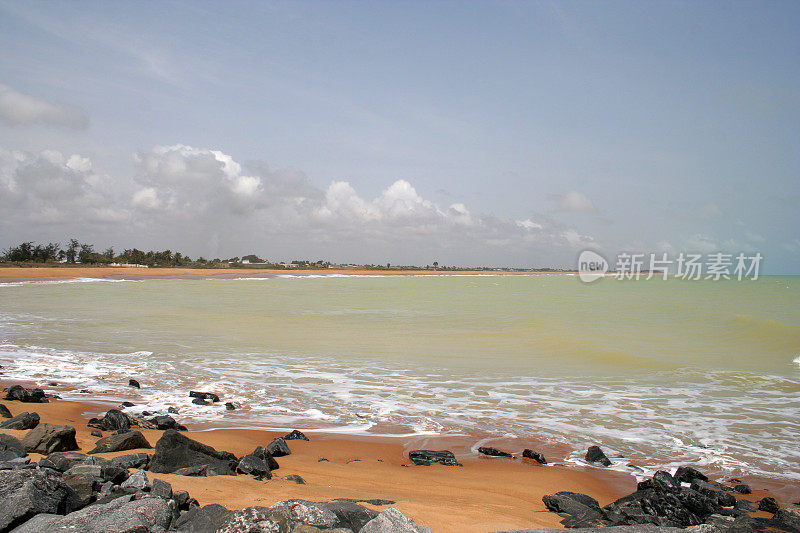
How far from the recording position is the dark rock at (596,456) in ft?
19.6

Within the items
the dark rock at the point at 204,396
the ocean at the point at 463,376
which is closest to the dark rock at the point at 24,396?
the ocean at the point at 463,376

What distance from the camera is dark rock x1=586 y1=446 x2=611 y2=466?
5.96 metres

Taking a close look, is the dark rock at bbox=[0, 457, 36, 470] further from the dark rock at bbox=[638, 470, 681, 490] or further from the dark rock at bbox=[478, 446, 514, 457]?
the dark rock at bbox=[638, 470, 681, 490]

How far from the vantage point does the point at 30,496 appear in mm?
3176

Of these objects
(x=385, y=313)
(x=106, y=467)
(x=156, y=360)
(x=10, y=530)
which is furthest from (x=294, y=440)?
(x=385, y=313)

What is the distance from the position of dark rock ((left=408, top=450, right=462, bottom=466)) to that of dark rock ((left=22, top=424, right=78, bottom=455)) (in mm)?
3661

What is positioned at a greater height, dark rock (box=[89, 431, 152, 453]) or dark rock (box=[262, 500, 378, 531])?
dark rock (box=[262, 500, 378, 531])

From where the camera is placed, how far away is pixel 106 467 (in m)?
4.04

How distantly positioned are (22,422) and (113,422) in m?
0.95

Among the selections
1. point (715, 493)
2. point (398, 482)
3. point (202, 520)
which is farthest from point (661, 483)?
point (202, 520)

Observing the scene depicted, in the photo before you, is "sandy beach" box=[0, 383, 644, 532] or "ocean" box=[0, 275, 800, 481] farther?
"ocean" box=[0, 275, 800, 481]

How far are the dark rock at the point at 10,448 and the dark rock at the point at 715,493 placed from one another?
630cm

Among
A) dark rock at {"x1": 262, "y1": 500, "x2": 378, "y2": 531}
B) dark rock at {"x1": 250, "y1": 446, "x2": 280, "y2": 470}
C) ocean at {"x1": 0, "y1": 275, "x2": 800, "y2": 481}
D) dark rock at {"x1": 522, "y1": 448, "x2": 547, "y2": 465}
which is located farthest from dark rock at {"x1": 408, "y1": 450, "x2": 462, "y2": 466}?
dark rock at {"x1": 262, "y1": 500, "x2": 378, "y2": 531}

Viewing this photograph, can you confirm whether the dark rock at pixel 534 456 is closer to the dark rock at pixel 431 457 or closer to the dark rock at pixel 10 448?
the dark rock at pixel 431 457
